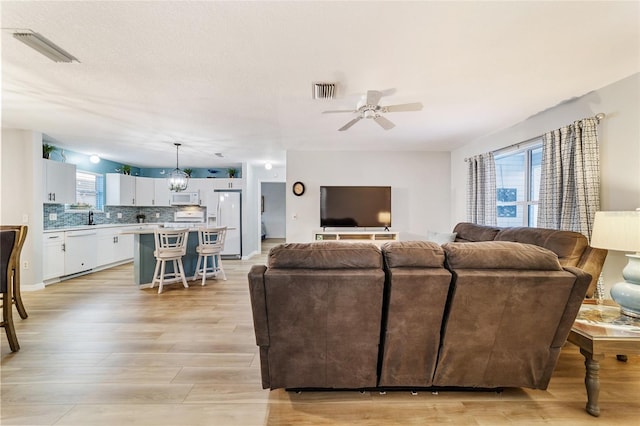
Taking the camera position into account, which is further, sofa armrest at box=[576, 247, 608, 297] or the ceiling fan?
the ceiling fan

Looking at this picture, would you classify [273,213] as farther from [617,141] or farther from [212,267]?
[617,141]

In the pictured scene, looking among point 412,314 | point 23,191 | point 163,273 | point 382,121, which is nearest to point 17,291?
point 163,273

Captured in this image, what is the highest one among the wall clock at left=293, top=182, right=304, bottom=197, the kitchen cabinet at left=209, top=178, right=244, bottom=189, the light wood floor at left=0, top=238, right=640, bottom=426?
the kitchen cabinet at left=209, top=178, right=244, bottom=189

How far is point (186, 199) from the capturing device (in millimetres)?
7359

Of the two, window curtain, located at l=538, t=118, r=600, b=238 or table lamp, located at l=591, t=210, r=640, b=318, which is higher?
window curtain, located at l=538, t=118, r=600, b=238

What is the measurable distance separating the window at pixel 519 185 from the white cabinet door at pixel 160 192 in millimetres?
7387

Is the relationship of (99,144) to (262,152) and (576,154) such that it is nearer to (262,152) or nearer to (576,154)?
(262,152)

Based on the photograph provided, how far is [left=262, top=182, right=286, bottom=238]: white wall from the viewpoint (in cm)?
1210

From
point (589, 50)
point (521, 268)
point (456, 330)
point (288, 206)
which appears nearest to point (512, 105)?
point (589, 50)

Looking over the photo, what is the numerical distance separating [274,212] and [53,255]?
25.6 ft

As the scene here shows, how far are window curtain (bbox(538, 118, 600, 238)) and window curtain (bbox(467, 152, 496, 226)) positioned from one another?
102 centimetres

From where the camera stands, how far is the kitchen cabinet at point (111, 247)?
19.3ft

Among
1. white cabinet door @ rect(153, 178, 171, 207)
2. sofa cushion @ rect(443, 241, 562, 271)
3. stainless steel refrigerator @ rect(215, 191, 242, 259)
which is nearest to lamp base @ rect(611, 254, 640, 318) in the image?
sofa cushion @ rect(443, 241, 562, 271)

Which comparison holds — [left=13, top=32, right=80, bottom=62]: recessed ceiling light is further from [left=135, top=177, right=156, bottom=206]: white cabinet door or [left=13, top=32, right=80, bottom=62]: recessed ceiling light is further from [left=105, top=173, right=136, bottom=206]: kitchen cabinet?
[left=135, top=177, right=156, bottom=206]: white cabinet door
